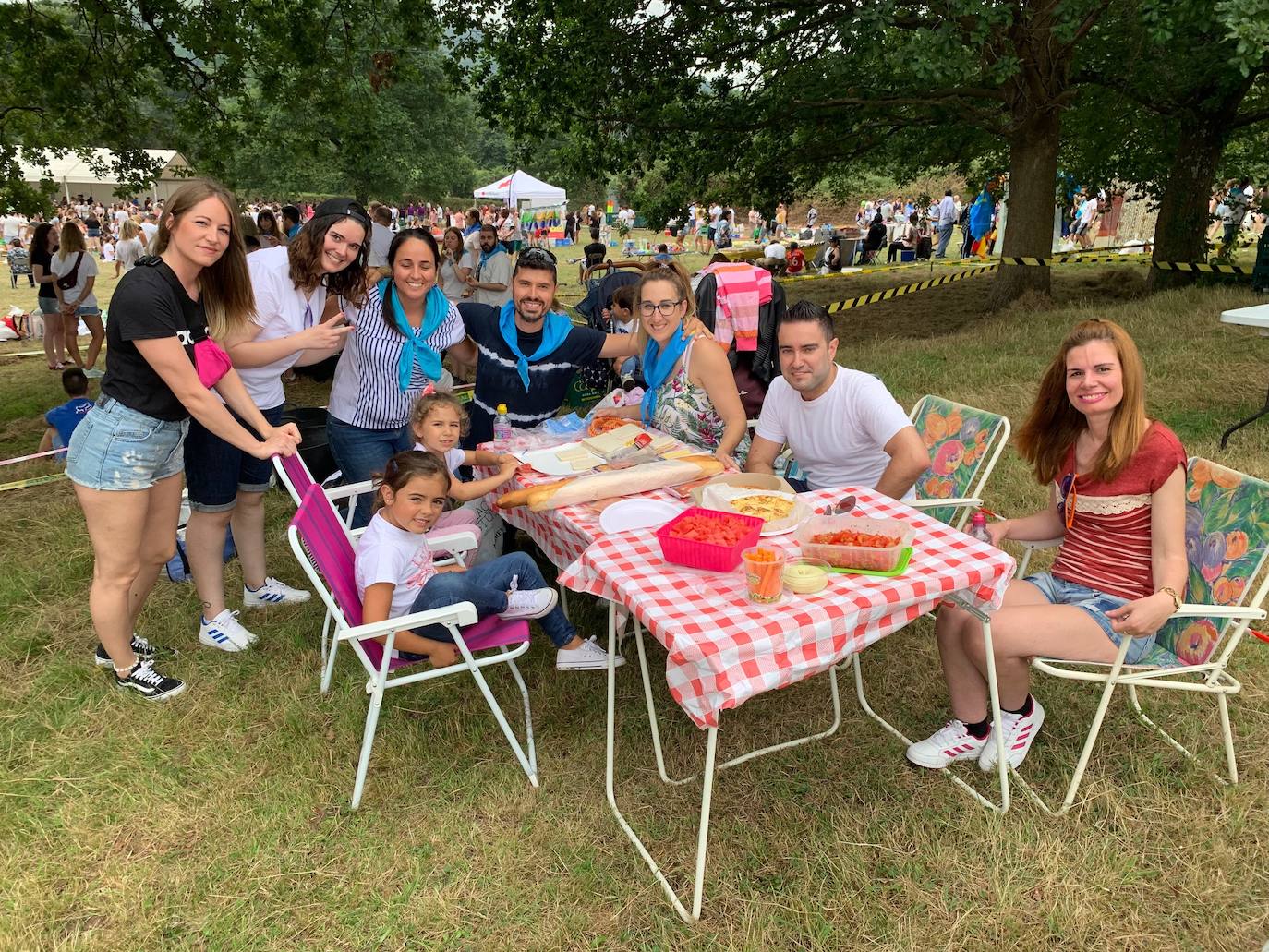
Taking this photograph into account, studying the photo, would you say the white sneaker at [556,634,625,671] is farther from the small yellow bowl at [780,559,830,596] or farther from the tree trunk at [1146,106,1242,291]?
the tree trunk at [1146,106,1242,291]

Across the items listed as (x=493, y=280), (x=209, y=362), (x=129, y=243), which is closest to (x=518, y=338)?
(x=209, y=362)

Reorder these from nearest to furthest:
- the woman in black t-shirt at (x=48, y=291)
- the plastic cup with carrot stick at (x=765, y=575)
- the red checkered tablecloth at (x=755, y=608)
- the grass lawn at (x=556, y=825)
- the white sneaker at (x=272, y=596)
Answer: the red checkered tablecloth at (x=755, y=608), the plastic cup with carrot stick at (x=765, y=575), the grass lawn at (x=556, y=825), the white sneaker at (x=272, y=596), the woman in black t-shirt at (x=48, y=291)

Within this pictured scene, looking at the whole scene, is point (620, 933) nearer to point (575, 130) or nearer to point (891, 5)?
point (891, 5)

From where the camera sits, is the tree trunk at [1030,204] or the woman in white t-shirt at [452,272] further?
the tree trunk at [1030,204]

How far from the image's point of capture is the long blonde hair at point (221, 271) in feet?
9.66

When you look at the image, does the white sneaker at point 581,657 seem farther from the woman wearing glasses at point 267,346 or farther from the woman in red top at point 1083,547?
the woman wearing glasses at point 267,346

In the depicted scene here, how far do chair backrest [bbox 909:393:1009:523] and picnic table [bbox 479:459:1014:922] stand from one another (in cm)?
96

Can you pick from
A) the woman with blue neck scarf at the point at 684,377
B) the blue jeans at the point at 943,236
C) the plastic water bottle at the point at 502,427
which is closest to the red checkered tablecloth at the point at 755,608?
the woman with blue neck scarf at the point at 684,377

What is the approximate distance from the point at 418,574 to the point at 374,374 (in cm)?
113

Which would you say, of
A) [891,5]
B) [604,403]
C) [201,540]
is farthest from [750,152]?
[201,540]

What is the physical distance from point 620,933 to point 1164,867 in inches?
66.1

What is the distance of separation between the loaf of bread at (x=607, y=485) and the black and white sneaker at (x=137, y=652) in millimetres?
1878

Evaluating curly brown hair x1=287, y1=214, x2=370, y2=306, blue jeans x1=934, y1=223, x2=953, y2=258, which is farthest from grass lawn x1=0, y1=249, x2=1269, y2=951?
blue jeans x1=934, y1=223, x2=953, y2=258

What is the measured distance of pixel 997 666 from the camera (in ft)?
8.79
